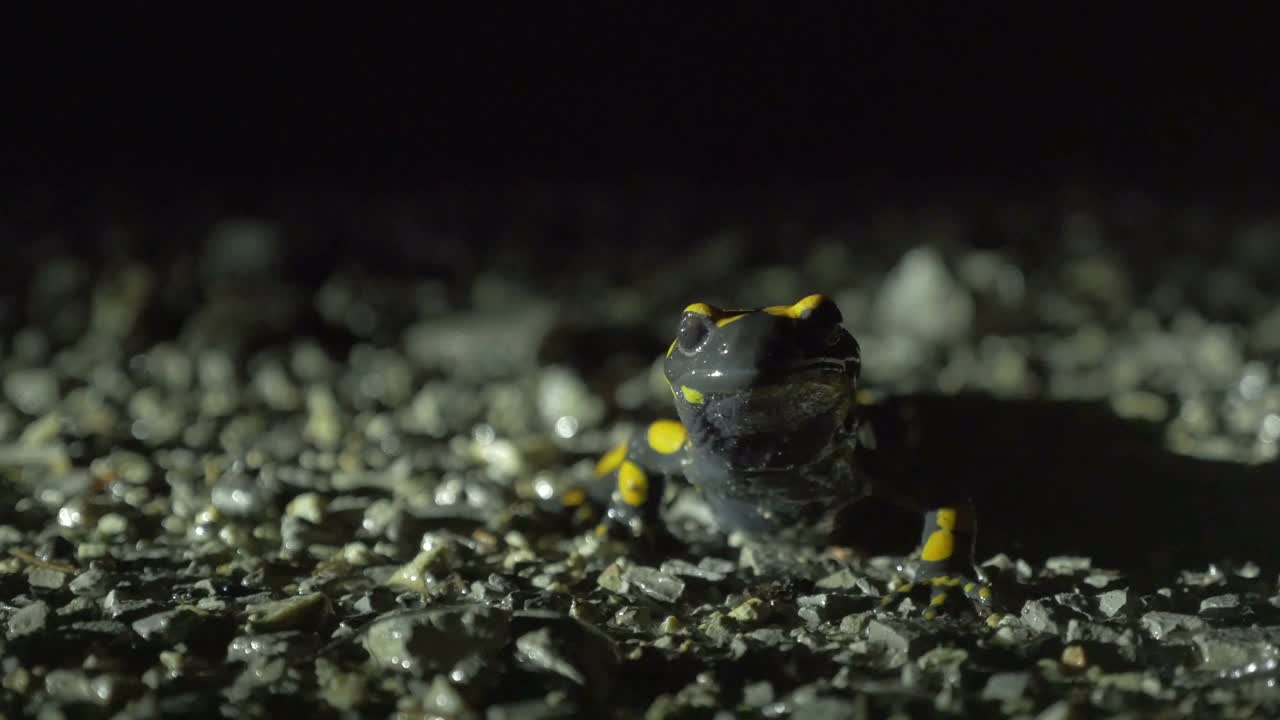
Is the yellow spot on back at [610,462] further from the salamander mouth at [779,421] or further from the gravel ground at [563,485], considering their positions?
the salamander mouth at [779,421]

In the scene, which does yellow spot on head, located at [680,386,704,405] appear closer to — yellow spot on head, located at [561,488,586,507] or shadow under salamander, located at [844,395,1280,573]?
shadow under salamander, located at [844,395,1280,573]

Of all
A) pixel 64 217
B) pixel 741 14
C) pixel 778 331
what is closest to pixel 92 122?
pixel 64 217

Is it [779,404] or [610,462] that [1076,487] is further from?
[610,462]

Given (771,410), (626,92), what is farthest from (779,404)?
(626,92)

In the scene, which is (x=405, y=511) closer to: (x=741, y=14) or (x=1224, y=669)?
(x=1224, y=669)

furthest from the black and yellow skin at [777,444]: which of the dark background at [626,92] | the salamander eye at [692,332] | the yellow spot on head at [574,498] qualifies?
the dark background at [626,92]

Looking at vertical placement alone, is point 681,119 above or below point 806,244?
above

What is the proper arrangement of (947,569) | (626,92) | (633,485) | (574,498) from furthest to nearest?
(626,92)
(574,498)
(633,485)
(947,569)
